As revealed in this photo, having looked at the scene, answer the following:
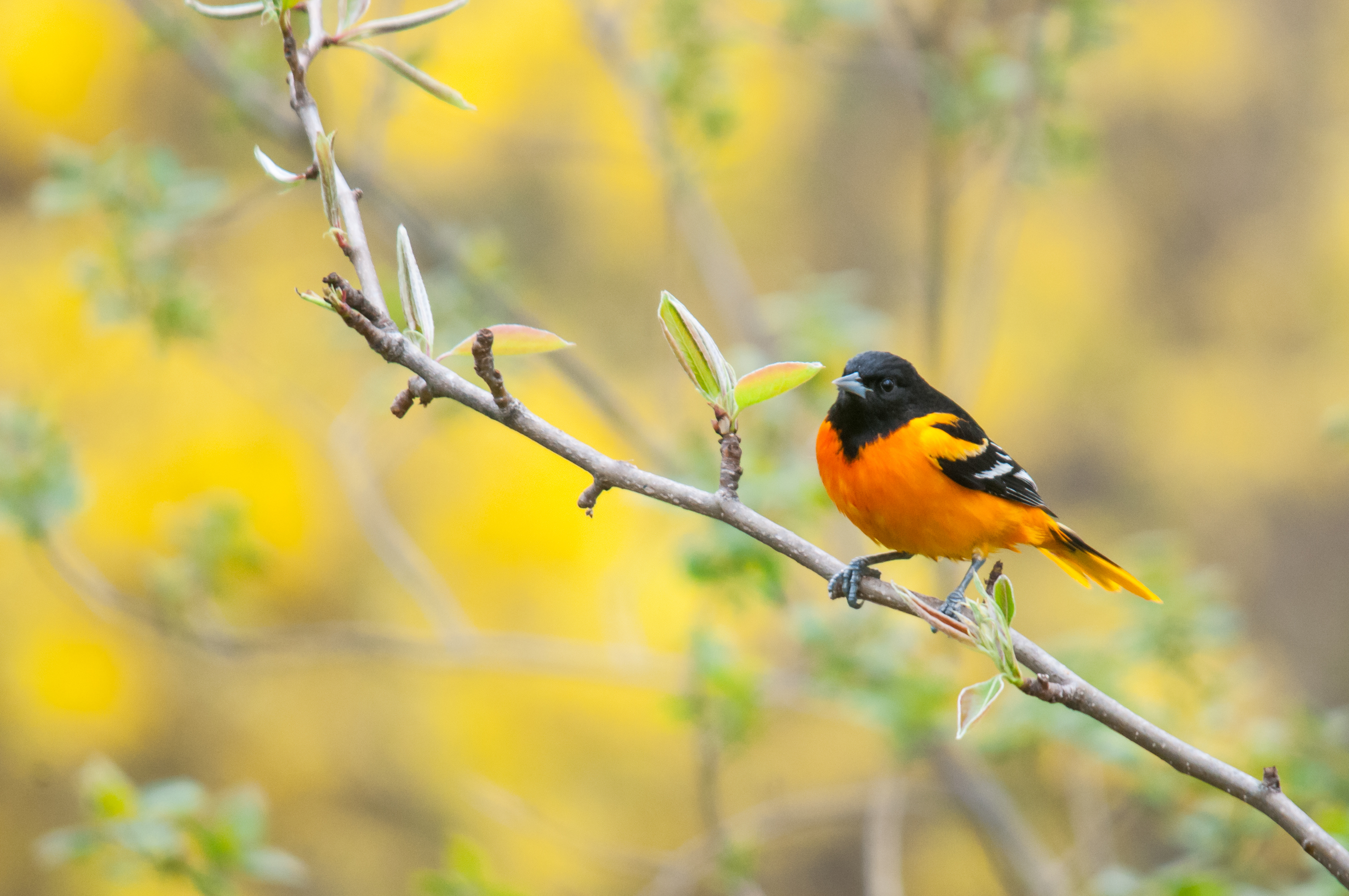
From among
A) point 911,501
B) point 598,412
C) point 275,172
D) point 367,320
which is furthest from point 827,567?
point 598,412

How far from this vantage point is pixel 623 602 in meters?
3.89

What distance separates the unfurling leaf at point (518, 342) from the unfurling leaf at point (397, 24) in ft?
0.86

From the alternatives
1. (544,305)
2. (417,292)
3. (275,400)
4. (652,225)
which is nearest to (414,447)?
(275,400)

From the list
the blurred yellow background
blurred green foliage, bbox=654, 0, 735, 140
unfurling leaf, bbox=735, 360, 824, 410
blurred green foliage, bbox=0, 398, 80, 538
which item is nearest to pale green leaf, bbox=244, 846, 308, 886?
blurred green foliage, bbox=0, 398, 80, 538

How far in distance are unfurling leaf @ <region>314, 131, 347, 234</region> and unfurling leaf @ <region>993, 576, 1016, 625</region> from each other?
604 millimetres

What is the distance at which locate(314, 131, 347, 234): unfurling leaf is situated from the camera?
0.86 metres

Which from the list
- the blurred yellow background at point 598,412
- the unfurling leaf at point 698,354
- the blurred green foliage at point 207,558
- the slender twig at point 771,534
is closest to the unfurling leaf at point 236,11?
the slender twig at point 771,534

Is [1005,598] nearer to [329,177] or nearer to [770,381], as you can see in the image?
[770,381]

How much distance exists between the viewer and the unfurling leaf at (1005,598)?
94cm

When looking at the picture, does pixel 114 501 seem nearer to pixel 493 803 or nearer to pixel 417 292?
pixel 493 803

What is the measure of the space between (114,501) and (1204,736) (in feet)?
13.8

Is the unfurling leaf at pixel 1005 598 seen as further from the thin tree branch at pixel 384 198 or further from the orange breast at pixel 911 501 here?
the thin tree branch at pixel 384 198

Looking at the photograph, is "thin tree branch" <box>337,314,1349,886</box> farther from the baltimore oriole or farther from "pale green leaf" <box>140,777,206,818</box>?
"pale green leaf" <box>140,777,206,818</box>

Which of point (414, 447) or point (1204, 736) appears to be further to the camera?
point (414, 447)
